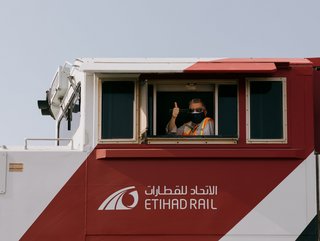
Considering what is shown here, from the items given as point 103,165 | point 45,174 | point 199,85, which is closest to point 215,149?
point 199,85

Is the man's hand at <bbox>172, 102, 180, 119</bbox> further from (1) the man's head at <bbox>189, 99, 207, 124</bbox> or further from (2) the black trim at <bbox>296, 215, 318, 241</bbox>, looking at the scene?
(2) the black trim at <bbox>296, 215, 318, 241</bbox>

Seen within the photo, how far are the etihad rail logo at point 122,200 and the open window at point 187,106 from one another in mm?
729

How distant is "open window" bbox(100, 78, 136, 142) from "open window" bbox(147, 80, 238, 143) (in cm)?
24

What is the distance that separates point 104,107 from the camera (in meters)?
8.90

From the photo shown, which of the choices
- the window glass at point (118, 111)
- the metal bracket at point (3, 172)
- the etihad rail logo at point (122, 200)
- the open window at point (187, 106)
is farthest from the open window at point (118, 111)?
the metal bracket at point (3, 172)

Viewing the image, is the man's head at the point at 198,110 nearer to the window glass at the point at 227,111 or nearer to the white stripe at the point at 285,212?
the window glass at the point at 227,111

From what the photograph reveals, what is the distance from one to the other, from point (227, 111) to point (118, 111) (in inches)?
57.5

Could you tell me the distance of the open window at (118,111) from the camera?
348 inches

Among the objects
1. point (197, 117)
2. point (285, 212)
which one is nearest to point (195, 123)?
point (197, 117)

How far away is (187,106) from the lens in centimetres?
909

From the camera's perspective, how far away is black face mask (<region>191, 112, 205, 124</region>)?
29.6 ft

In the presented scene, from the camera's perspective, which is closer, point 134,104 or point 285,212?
point 285,212

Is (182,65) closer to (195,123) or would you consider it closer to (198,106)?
(198,106)

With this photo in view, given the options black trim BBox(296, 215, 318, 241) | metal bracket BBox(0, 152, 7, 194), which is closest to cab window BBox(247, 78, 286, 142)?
black trim BBox(296, 215, 318, 241)
